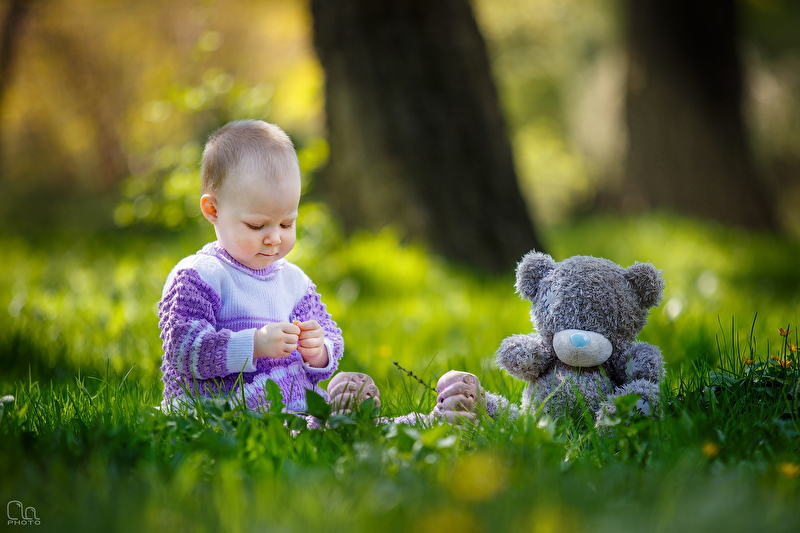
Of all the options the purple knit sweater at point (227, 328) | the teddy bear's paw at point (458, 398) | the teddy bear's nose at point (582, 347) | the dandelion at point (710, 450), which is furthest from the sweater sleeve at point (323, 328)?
the dandelion at point (710, 450)

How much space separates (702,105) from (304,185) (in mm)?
6855

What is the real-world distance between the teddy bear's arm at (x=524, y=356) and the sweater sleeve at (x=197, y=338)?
0.80m

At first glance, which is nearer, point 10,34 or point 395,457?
point 395,457

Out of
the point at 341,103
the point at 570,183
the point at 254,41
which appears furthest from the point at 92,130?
the point at 570,183

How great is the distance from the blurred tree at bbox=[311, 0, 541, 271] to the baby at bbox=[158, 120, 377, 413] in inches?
117

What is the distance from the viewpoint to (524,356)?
→ 1888 millimetres

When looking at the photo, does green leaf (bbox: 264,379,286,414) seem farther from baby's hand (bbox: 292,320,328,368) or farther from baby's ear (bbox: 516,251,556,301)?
baby's ear (bbox: 516,251,556,301)

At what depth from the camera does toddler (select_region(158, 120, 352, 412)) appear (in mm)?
1966

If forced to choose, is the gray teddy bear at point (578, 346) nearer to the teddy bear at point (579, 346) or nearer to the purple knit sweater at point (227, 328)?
the teddy bear at point (579, 346)


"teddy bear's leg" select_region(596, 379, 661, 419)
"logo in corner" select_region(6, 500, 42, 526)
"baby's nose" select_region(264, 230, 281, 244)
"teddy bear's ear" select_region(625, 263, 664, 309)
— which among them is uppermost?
"baby's nose" select_region(264, 230, 281, 244)

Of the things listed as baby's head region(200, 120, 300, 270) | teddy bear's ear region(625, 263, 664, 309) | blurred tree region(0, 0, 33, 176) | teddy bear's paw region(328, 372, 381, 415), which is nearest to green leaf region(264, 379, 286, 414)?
teddy bear's paw region(328, 372, 381, 415)

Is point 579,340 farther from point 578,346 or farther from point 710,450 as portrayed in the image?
point 710,450

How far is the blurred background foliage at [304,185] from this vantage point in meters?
3.46

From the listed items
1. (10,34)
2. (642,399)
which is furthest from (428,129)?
(10,34)
